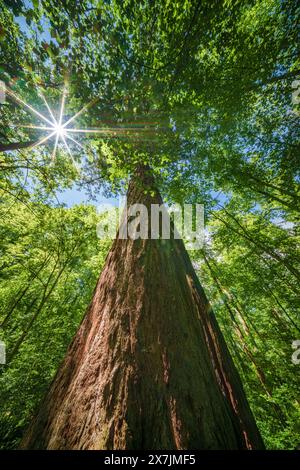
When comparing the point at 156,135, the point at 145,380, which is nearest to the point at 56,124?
the point at 156,135

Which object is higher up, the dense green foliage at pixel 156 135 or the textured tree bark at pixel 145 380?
the dense green foliage at pixel 156 135

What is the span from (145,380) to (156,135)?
3728 millimetres

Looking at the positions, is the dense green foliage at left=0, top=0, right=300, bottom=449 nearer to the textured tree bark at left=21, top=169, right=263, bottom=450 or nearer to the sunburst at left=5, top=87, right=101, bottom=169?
the sunburst at left=5, top=87, right=101, bottom=169

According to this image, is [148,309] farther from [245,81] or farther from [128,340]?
[245,81]

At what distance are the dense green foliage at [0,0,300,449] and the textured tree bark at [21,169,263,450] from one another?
2687mm

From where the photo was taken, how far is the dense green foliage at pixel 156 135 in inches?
110

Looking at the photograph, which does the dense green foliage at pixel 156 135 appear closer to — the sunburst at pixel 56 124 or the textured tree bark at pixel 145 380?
the sunburst at pixel 56 124

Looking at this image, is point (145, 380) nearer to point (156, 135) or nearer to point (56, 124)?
point (156, 135)

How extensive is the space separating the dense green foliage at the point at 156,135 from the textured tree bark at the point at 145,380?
2687mm

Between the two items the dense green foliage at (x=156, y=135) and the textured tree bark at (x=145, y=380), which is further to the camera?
the dense green foliage at (x=156, y=135)

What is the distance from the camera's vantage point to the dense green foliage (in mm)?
2789

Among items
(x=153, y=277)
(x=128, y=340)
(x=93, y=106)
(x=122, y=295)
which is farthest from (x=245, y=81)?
(x=128, y=340)

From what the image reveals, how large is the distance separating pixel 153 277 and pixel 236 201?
27.2 ft

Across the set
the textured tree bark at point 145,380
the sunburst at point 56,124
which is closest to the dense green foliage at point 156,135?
the sunburst at point 56,124
